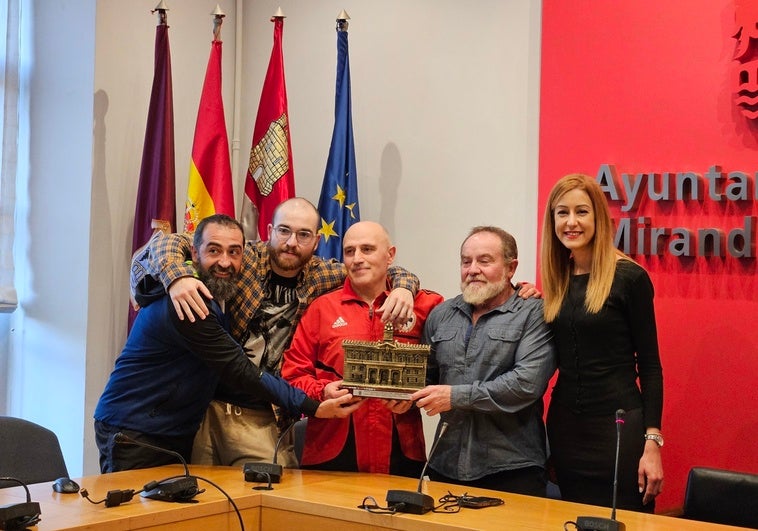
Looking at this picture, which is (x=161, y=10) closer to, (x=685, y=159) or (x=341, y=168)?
(x=341, y=168)

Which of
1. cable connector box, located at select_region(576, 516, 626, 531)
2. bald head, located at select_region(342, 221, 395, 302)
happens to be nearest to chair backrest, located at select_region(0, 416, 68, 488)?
bald head, located at select_region(342, 221, 395, 302)

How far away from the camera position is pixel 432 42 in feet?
15.9

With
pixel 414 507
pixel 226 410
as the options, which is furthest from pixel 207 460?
pixel 414 507

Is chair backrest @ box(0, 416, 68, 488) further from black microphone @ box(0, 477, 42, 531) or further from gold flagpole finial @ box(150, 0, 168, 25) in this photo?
gold flagpole finial @ box(150, 0, 168, 25)

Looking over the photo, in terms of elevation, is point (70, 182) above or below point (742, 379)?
above

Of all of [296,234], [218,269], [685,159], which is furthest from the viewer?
[685,159]

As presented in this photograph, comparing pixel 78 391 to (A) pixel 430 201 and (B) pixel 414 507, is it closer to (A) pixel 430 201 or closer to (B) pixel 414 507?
(A) pixel 430 201

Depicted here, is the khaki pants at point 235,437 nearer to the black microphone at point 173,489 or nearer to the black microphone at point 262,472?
the black microphone at point 262,472

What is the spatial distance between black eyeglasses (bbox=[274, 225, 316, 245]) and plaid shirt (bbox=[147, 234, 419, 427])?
0.12 meters

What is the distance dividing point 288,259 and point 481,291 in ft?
2.48

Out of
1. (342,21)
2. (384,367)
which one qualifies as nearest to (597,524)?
(384,367)

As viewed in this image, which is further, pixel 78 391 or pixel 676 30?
pixel 78 391

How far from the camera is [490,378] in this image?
10.7 ft

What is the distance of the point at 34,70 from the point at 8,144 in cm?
43
